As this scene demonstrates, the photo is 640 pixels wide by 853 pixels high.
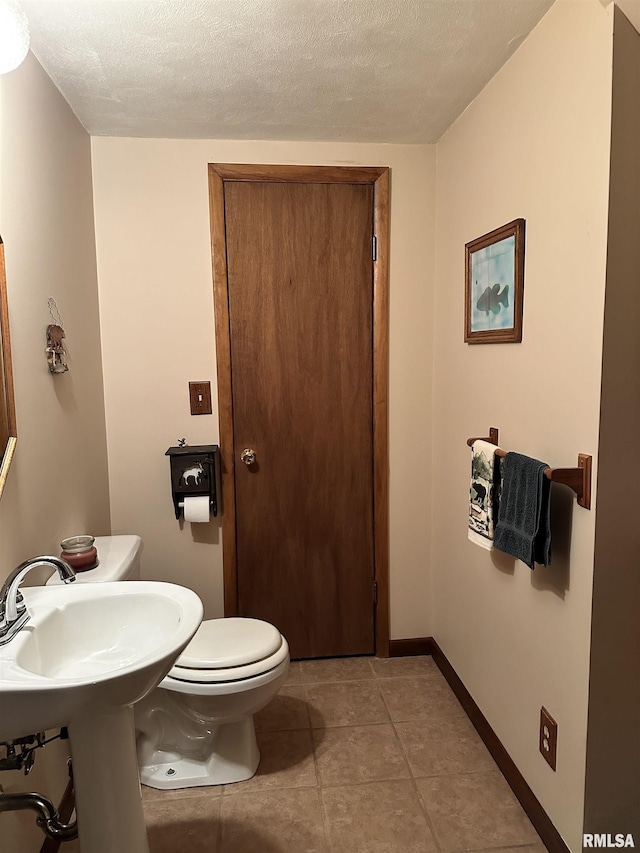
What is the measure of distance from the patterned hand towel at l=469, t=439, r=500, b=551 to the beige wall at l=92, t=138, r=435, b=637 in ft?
2.37

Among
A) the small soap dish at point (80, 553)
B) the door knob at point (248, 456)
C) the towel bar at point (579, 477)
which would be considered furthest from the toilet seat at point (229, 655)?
the towel bar at point (579, 477)

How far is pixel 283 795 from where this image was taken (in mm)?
1992

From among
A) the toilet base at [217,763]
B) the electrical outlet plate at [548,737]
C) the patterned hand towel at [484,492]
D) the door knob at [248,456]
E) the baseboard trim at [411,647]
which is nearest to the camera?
the electrical outlet plate at [548,737]

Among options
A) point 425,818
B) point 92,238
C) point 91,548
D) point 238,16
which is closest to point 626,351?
point 238,16

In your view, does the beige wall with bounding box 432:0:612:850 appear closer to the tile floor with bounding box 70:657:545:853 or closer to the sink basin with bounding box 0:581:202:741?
the tile floor with bounding box 70:657:545:853

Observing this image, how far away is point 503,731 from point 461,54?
2164 mm

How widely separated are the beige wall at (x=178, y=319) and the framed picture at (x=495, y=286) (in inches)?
16.8

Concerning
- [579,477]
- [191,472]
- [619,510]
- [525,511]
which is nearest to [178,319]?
[191,472]

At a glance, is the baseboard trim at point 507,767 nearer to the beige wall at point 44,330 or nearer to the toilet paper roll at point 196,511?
the toilet paper roll at point 196,511

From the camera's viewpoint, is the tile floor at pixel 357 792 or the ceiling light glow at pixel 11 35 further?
the tile floor at pixel 357 792

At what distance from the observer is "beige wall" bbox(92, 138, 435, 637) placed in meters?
2.51

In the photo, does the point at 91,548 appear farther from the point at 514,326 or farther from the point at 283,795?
the point at 514,326

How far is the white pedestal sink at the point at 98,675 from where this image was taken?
1077 mm

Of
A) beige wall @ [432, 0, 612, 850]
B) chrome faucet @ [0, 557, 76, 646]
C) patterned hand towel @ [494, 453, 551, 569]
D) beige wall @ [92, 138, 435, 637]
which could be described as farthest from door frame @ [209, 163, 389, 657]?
chrome faucet @ [0, 557, 76, 646]
